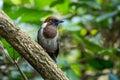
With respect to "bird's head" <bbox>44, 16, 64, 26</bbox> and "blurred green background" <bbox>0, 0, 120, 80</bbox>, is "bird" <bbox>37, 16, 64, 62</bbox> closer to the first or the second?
"bird's head" <bbox>44, 16, 64, 26</bbox>

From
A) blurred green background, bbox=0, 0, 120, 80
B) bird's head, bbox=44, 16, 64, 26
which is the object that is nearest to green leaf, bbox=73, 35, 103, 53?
blurred green background, bbox=0, 0, 120, 80

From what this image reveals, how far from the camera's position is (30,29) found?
154 inches

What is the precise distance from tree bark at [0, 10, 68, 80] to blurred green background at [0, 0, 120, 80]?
3.98 ft

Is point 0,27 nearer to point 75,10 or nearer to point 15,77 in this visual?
point 15,77

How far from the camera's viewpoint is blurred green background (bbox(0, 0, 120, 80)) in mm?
3557

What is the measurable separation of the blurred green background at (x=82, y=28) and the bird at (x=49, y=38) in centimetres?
67

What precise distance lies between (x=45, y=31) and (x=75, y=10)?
53.6 inches

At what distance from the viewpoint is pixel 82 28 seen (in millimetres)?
4227

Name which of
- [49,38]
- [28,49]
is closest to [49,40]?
[49,38]

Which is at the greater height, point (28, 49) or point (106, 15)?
point (28, 49)

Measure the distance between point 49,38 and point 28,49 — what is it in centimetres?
63

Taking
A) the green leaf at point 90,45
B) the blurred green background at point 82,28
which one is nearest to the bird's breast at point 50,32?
the blurred green background at point 82,28

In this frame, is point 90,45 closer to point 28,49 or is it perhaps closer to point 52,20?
point 52,20

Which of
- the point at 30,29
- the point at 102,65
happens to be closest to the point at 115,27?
the point at 102,65
